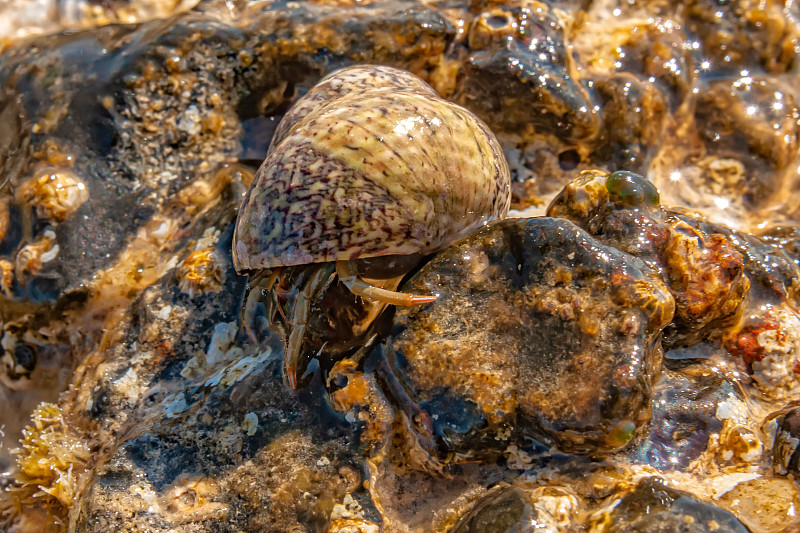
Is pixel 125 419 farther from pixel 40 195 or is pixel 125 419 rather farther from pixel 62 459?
pixel 40 195

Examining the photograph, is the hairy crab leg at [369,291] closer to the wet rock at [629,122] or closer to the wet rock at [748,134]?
the wet rock at [629,122]

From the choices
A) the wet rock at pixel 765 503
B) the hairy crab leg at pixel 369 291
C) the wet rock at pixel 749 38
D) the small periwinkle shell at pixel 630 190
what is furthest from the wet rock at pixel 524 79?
the wet rock at pixel 765 503

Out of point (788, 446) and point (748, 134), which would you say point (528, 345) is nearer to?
point (788, 446)

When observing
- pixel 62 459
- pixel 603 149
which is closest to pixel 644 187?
pixel 603 149

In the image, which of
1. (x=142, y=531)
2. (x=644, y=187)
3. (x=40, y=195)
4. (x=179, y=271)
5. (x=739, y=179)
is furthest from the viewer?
(x=739, y=179)

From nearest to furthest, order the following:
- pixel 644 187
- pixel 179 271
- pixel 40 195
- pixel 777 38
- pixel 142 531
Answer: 1. pixel 142 531
2. pixel 644 187
3. pixel 179 271
4. pixel 40 195
5. pixel 777 38

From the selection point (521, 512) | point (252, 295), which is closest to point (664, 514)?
point (521, 512)

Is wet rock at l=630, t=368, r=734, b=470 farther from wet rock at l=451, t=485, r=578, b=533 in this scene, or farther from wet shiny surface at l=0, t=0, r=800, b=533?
wet rock at l=451, t=485, r=578, b=533
